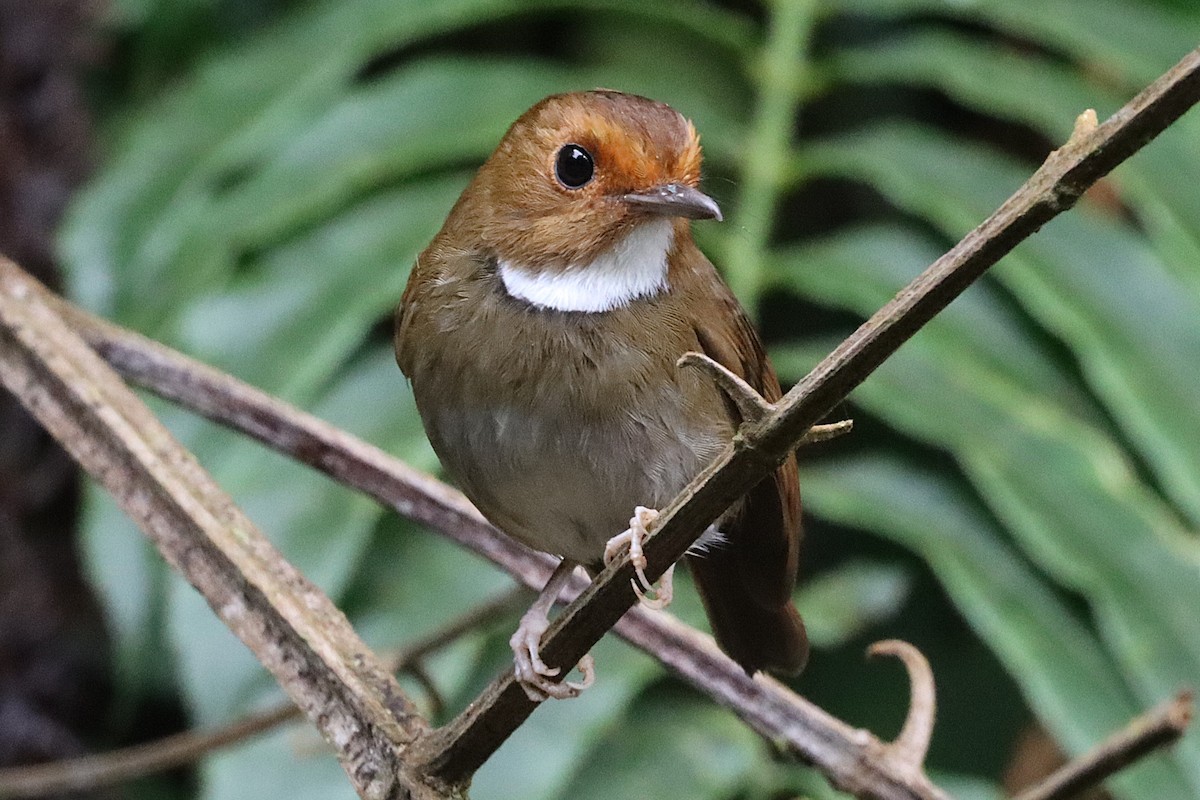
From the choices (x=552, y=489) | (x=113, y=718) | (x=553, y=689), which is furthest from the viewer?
(x=113, y=718)

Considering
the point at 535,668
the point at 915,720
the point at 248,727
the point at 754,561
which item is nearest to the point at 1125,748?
the point at 915,720

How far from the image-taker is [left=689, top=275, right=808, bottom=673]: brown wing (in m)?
1.32

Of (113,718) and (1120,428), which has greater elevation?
(1120,428)

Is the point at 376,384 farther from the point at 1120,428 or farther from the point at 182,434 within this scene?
the point at 1120,428

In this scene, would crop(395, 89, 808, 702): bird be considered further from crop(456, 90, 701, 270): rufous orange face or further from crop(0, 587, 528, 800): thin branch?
crop(0, 587, 528, 800): thin branch

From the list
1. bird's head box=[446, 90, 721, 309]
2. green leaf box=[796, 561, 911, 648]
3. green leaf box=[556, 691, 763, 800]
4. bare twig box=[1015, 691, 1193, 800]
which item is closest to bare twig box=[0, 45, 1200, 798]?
bare twig box=[1015, 691, 1193, 800]

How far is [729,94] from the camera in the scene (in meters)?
2.43

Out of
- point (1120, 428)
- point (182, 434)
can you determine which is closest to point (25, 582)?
point (182, 434)

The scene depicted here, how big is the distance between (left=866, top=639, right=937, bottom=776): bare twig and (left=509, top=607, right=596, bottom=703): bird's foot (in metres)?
0.28

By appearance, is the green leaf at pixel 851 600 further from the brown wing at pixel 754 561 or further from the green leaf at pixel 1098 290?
the brown wing at pixel 754 561

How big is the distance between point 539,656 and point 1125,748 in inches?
21.4

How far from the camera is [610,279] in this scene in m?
1.27

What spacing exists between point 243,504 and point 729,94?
1130 millimetres

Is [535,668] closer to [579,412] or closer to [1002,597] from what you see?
[579,412]
